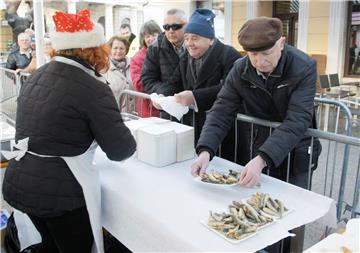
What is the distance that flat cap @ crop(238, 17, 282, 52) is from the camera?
1.45 m

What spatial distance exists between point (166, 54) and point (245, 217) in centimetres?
143

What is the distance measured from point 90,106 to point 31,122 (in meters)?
0.24

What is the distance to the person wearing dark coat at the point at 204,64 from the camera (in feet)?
6.56

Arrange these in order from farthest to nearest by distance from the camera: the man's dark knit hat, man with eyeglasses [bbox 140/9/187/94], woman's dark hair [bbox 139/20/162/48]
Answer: woman's dark hair [bbox 139/20/162/48] < man with eyeglasses [bbox 140/9/187/94] < the man's dark knit hat

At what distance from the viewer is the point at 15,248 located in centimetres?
→ 193

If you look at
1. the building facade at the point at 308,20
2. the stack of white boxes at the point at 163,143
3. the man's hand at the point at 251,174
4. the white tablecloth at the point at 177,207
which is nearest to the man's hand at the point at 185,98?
the stack of white boxes at the point at 163,143

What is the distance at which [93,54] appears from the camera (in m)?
1.48

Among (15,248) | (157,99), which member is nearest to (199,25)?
(157,99)

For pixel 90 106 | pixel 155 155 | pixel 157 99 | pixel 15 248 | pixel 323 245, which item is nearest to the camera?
pixel 323 245

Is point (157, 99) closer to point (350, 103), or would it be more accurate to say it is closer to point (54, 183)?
point (54, 183)

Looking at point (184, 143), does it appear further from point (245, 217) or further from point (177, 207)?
point (245, 217)

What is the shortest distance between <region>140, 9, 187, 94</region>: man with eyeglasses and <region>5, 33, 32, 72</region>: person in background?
A: 114 inches

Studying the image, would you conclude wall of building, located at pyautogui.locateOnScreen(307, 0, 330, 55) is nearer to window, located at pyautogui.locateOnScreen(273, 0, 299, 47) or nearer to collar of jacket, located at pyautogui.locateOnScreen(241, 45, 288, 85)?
window, located at pyautogui.locateOnScreen(273, 0, 299, 47)

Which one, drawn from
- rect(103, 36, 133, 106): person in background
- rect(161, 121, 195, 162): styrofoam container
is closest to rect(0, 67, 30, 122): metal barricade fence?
rect(103, 36, 133, 106): person in background
